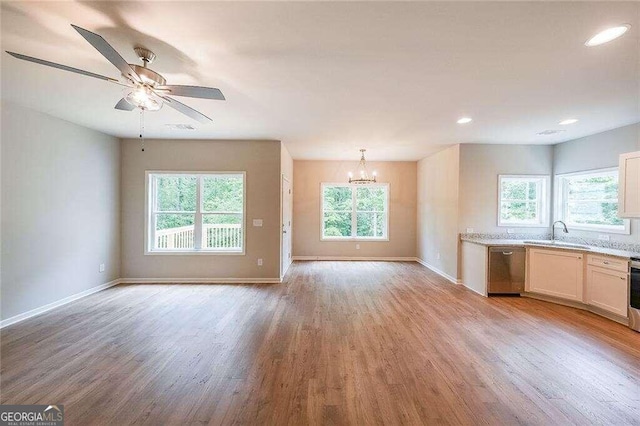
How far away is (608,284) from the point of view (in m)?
3.70

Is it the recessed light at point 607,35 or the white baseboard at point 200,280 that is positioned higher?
the recessed light at point 607,35

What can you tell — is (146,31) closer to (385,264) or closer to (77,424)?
(77,424)

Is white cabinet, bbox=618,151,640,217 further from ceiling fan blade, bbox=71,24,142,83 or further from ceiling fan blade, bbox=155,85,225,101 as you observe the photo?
ceiling fan blade, bbox=71,24,142,83

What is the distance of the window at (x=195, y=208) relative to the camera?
17.9 feet

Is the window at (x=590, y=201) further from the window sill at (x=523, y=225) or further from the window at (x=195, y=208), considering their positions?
the window at (x=195, y=208)

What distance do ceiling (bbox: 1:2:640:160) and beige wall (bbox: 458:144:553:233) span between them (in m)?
1.17

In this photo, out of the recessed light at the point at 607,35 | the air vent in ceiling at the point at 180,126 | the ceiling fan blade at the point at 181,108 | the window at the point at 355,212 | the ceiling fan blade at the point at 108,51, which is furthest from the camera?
the window at the point at 355,212

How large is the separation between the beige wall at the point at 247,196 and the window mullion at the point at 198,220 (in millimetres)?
223

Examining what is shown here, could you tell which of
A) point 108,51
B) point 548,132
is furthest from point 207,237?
point 548,132

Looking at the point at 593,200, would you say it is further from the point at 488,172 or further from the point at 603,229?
the point at 488,172

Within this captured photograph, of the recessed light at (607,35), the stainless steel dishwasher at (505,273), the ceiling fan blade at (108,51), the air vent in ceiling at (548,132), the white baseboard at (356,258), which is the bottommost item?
the white baseboard at (356,258)

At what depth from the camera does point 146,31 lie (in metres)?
2.02

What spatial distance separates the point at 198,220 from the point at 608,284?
21.7 feet

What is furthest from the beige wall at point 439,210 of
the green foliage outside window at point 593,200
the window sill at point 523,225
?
the green foliage outside window at point 593,200
